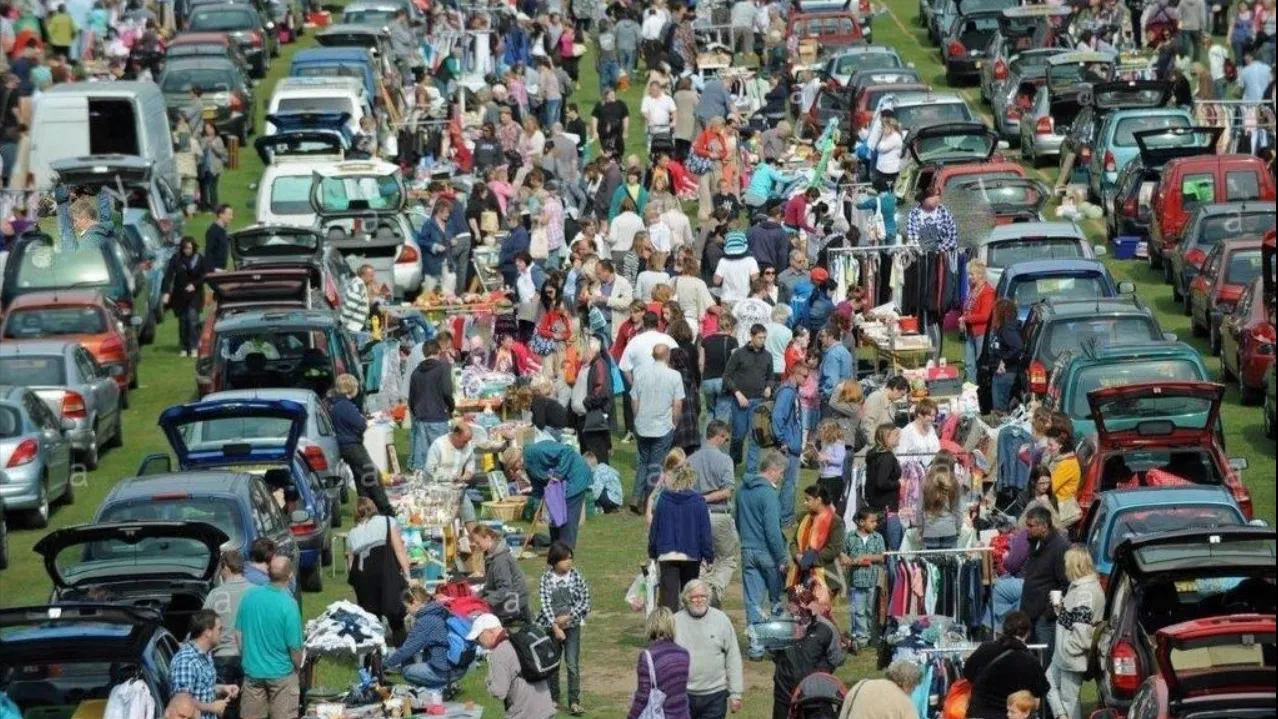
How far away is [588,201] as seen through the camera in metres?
39.4

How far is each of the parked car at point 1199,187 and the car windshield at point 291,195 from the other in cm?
1045

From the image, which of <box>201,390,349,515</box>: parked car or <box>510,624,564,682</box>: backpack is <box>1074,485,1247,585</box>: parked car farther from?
<box>201,390,349,515</box>: parked car

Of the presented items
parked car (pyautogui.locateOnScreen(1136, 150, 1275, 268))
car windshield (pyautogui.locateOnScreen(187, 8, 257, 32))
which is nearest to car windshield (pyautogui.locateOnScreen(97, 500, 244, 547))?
parked car (pyautogui.locateOnScreen(1136, 150, 1275, 268))

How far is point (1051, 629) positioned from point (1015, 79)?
26517 mm

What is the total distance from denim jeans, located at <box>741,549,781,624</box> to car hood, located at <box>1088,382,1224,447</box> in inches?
119

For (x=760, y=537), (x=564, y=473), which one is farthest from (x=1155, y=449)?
(x=564, y=473)

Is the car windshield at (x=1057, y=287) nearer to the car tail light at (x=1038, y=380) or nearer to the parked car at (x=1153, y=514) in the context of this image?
the car tail light at (x=1038, y=380)

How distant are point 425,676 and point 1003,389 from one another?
8.45 meters

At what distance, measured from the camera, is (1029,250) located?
109 feet

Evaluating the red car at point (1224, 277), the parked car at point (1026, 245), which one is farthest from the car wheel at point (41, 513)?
the red car at point (1224, 277)

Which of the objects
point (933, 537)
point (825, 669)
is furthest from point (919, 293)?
point (825, 669)

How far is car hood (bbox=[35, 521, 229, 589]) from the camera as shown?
2186cm

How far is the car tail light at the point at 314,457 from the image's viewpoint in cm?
2709

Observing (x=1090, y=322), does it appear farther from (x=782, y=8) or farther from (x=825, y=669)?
(x=782, y=8)
